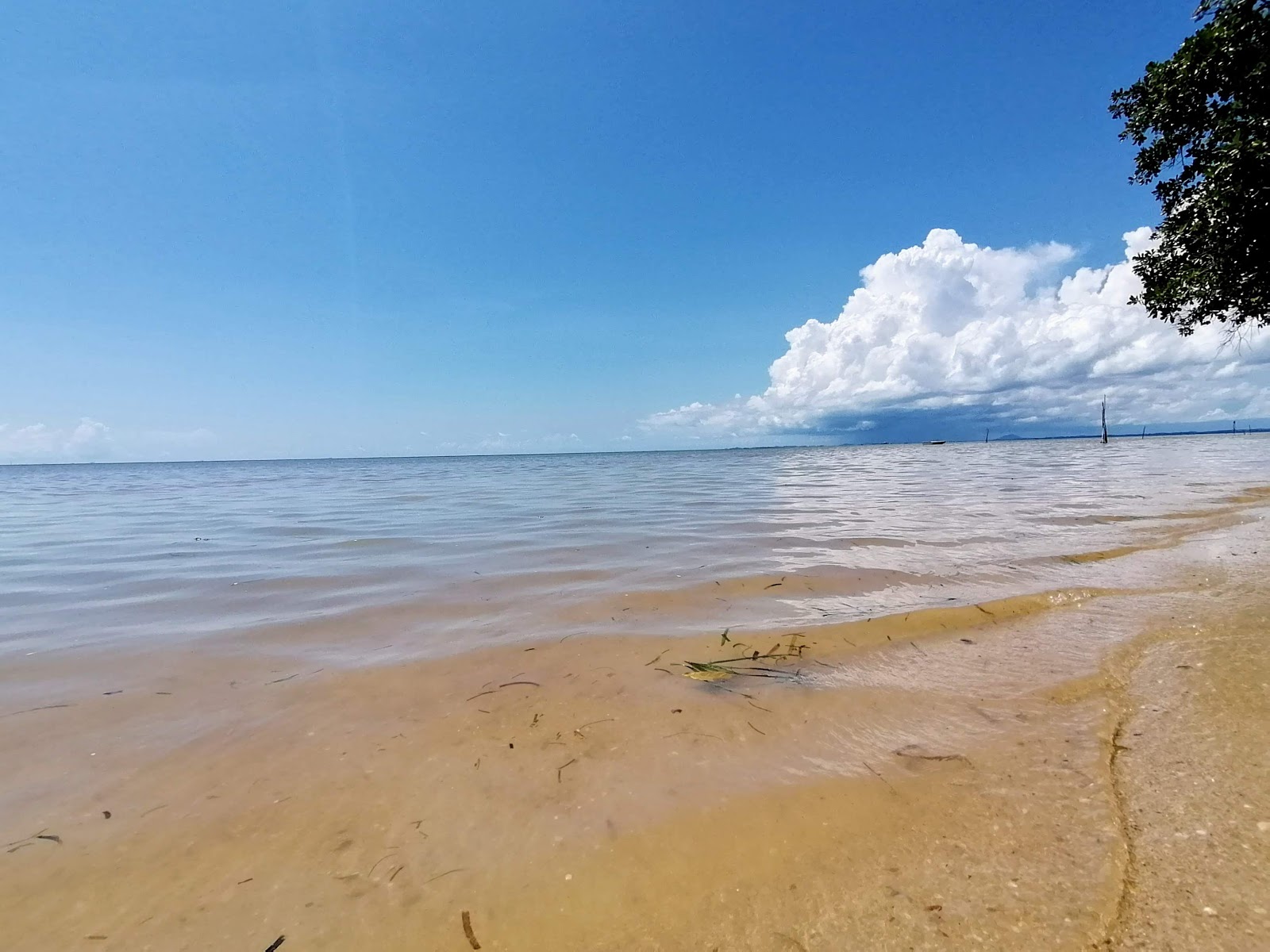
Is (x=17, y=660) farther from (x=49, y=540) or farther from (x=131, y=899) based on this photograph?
(x=49, y=540)

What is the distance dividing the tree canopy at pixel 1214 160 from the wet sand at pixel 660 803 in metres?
6.66

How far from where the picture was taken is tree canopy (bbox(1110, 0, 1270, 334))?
751 cm

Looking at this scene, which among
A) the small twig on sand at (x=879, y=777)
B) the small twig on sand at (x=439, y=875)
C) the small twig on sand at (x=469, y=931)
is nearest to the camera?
the small twig on sand at (x=469, y=931)

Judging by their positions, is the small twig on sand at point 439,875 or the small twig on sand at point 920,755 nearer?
the small twig on sand at point 439,875

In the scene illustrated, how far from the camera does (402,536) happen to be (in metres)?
11.1

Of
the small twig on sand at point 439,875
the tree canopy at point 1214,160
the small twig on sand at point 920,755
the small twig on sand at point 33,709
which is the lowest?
the small twig on sand at point 920,755

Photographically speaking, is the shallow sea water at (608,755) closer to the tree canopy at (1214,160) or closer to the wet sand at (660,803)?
the wet sand at (660,803)

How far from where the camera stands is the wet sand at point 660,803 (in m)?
2.03

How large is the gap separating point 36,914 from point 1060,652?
6.13 m

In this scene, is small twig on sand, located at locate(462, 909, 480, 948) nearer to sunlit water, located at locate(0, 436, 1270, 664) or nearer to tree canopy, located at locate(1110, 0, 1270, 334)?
sunlit water, located at locate(0, 436, 1270, 664)

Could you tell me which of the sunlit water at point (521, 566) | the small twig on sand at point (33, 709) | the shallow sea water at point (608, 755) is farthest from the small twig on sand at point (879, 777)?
the small twig on sand at point (33, 709)

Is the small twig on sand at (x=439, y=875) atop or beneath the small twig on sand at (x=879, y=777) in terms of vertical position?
atop

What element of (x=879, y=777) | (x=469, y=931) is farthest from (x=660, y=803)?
(x=879, y=777)

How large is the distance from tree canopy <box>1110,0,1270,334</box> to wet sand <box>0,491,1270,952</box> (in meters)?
6.66
